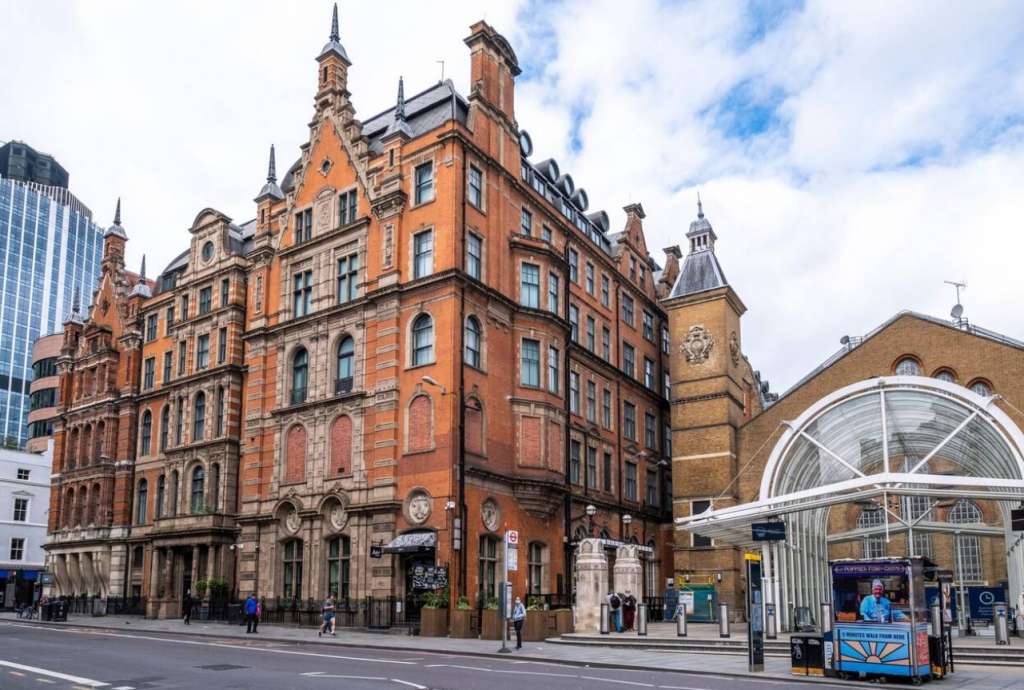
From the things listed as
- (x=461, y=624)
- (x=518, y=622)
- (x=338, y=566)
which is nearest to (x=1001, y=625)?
(x=518, y=622)

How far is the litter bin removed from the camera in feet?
71.1

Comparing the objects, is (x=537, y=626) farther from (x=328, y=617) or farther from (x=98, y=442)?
(x=98, y=442)

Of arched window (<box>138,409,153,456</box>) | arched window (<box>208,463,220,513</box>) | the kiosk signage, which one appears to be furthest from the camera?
arched window (<box>138,409,153,456</box>)

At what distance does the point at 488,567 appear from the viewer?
38.8 meters

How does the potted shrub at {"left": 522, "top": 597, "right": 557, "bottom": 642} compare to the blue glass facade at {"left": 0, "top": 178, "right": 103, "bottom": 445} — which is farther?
the blue glass facade at {"left": 0, "top": 178, "right": 103, "bottom": 445}

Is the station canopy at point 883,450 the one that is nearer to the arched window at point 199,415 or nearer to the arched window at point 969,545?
the arched window at point 969,545

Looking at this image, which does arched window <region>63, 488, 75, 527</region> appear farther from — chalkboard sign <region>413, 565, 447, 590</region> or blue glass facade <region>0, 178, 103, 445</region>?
blue glass facade <region>0, 178, 103, 445</region>

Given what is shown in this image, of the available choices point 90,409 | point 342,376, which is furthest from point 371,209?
point 90,409

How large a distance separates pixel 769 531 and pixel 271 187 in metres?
32.3

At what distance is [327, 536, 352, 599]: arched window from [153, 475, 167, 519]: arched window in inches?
656

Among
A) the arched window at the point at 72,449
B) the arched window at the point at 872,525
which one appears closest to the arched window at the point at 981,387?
the arched window at the point at 872,525

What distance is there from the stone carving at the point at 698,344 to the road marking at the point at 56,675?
37622 mm

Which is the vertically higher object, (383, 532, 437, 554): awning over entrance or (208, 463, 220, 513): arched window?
(208, 463, 220, 513): arched window

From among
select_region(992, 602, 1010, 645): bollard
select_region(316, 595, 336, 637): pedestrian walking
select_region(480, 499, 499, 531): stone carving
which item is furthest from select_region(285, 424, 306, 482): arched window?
select_region(992, 602, 1010, 645): bollard
